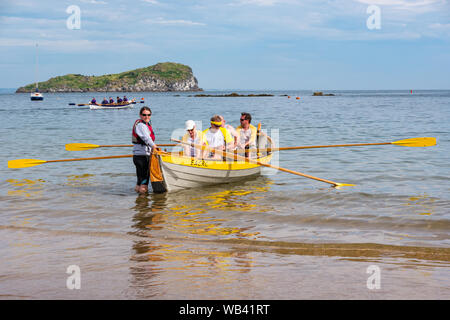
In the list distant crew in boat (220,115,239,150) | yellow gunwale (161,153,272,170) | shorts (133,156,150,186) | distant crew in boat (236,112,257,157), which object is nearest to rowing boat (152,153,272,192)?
yellow gunwale (161,153,272,170)

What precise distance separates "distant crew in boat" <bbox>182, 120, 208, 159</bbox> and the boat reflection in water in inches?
39.9

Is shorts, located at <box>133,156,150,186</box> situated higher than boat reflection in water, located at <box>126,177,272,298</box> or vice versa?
shorts, located at <box>133,156,150,186</box>

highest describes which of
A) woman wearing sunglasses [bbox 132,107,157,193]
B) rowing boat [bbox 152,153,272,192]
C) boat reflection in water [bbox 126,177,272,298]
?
woman wearing sunglasses [bbox 132,107,157,193]

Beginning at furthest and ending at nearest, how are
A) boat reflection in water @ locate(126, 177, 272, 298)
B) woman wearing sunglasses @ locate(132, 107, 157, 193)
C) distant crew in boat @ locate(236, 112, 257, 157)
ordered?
distant crew in boat @ locate(236, 112, 257, 157)
woman wearing sunglasses @ locate(132, 107, 157, 193)
boat reflection in water @ locate(126, 177, 272, 298)

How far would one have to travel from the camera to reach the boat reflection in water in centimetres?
572

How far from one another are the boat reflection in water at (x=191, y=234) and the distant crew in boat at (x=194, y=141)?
1.01m

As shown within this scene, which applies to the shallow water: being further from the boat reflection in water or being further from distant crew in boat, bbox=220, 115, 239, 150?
distant crew in boat, bbox=220, 115, 239, 150

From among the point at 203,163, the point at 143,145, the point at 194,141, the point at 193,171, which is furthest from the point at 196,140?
the point at 143,145

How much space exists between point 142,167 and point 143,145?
0.62 meters

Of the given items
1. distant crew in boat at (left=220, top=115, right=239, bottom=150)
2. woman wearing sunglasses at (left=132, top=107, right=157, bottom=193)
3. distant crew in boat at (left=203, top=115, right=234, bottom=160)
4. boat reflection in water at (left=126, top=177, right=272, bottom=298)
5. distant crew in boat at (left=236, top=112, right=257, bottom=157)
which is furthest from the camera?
distant crew in boat at (left=236, top=112, right=257, bottom=157)

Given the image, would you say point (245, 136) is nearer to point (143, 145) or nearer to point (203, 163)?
point (203, 163)

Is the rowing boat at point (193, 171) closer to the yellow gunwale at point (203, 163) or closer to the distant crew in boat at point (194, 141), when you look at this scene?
the yellow gunwale at point (203, 163)

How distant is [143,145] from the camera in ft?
35.7
